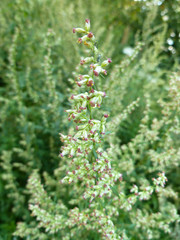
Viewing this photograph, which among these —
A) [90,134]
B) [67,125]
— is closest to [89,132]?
[90,134]

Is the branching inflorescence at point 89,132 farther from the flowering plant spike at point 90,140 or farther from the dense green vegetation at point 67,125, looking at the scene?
the dense green vegetation at point 67,125

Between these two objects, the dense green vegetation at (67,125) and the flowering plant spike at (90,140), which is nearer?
the flowering plant spike at (90,140)

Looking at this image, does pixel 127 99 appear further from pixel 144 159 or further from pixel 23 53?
pixel 23 53

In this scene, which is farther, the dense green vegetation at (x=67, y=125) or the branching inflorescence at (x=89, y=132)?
the dense green vegetation at (x=67, y=125)

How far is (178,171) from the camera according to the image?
2.52 meters

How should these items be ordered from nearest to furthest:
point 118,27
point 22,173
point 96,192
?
point 96,192, point 22,173, point 118,27

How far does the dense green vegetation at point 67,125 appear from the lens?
1.73m

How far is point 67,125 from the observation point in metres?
1.92

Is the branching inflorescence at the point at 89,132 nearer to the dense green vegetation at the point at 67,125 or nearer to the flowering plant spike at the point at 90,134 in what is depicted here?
the flowering plant spike at the point at 90,134

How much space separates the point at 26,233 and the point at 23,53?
236 centimetres

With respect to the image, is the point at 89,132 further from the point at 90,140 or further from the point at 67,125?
the point at 67,125

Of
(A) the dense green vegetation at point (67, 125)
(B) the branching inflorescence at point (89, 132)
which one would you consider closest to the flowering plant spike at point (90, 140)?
(B) the branching inflorescence at point (89, 132)

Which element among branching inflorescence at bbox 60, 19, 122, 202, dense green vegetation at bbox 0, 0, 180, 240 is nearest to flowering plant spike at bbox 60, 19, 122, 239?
branching inflorescence at bbox 60, 19, 122, 202

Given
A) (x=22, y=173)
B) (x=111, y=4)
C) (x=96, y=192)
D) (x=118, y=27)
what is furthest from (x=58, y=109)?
(x=111, y=4)
